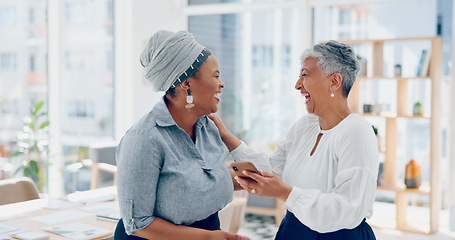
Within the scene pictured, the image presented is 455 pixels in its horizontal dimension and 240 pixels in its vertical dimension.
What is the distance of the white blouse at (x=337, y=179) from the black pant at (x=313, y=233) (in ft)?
0.24

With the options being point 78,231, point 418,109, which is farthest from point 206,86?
point 418,109

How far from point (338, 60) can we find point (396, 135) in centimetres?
373

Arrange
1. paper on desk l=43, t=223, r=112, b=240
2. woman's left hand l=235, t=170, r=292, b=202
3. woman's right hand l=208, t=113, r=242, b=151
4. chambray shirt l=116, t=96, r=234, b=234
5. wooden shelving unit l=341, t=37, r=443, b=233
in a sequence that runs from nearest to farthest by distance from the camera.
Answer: chambray shirt l=116, t=96, r=234, b=234 → woman's left hand l=235, t=170, r=292, b=202 → woman's right hand l=208, t=113, r=242, b=151 → paper on desk l=43, t=223, r=112, b=240 → wooden shelving unit l=341, t=37, r=443, b=233

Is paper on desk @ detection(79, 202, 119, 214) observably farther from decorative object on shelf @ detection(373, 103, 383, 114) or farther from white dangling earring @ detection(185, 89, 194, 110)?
decorative object on shelf @ detection(373, 103, 383, 114)

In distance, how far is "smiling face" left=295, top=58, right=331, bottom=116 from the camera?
5.91 ft

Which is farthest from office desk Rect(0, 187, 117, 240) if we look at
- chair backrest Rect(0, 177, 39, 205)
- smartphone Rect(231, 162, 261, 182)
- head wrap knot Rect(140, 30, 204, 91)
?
head wrap knot Rect(140, 30, 204, 91)

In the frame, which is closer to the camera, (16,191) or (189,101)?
(189,101)

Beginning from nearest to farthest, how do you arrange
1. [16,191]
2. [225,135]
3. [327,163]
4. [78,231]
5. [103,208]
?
[327,163] < [225,135] < [78,231] < [103,208] < [16,191]

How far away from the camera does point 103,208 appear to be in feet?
9.15

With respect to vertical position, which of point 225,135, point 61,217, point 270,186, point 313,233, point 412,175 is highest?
point 225,135

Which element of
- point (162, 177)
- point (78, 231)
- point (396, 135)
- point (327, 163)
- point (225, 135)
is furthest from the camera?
point (396, 135)

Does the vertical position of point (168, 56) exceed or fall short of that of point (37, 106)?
it exceeds it

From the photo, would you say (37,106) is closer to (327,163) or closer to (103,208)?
(103,208)

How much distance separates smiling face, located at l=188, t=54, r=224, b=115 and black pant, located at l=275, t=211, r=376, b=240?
0.54 metres
